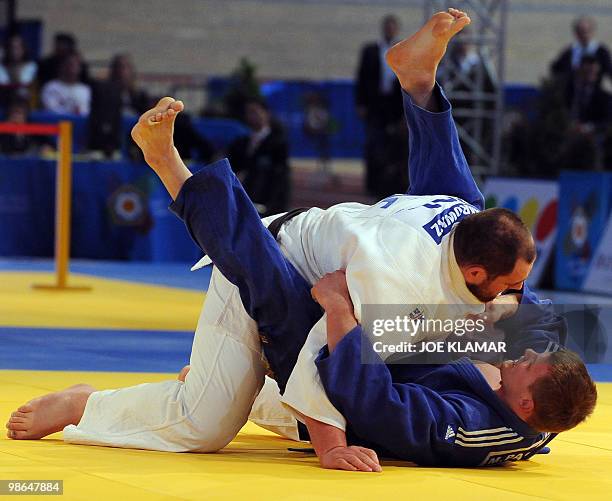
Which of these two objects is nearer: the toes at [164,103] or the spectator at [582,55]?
the toes at [164,103]

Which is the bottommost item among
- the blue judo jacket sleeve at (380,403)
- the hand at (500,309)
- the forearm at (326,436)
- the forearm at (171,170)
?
the forearm at (326,436)

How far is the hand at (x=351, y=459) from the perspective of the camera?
15.1ft

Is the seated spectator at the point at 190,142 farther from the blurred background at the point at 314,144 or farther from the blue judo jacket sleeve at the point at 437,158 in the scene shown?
the blue judo jacket sleeve at the point at 437,158

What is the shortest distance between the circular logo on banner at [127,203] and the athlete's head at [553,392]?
1049cm

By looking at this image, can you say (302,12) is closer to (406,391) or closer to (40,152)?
(40,152)

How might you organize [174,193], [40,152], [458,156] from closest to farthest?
[174,193] → [458,156] → [40,152]

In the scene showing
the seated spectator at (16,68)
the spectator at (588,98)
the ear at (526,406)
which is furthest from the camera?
the seated spectator at (16,68)

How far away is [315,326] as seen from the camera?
4770mm

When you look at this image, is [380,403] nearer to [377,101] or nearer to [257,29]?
[377,101]

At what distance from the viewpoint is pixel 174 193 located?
4930 millimetres

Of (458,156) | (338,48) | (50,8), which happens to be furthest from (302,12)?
(458,156)

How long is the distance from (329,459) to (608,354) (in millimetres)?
4307

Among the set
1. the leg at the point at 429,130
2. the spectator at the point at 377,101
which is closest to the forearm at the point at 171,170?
the leg at the point at 429,130

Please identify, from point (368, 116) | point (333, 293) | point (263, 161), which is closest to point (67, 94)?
point (263, 161)
